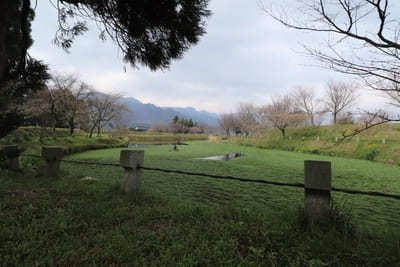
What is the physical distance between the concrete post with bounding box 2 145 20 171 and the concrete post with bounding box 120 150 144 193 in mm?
3253

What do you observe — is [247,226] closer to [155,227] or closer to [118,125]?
[155,227]

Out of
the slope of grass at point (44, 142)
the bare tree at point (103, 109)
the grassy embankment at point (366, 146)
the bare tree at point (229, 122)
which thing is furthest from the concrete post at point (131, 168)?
the bare tree at point (229, 122)

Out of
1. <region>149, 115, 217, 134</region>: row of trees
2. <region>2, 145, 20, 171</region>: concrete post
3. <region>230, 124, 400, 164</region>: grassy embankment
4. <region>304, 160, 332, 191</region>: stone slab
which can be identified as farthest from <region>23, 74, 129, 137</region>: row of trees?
<region>149, 115, 217, 134</region>: row of trees

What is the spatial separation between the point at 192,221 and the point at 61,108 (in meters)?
18.3

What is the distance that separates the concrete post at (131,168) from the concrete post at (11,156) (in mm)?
3253

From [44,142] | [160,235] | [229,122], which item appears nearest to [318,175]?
[160,235]

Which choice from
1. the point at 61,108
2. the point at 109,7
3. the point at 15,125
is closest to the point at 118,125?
the point at 61,108

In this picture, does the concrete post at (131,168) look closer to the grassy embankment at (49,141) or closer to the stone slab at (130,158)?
the stone slab at (130,158)

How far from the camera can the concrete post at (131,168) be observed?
2992 mm

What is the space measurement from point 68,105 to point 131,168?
17.1 metres

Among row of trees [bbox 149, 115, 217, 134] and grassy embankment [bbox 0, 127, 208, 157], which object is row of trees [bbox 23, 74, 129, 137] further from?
row of trees [bbox 149, 115, 217, 134]

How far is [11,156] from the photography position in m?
4.27

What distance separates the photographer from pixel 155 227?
2.06 metres

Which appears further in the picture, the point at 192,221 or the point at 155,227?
the point at 192,221
